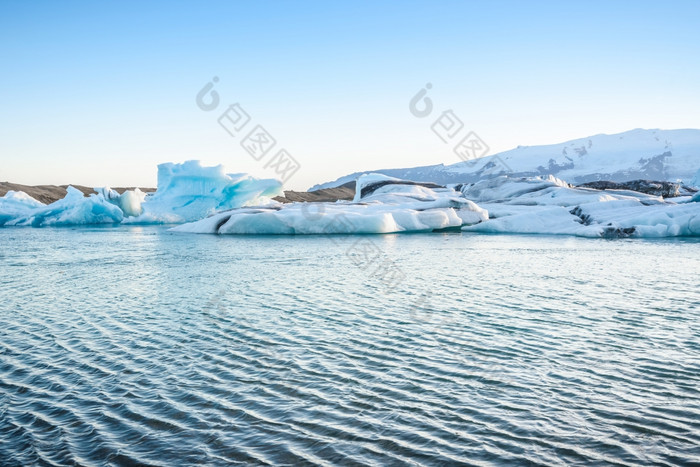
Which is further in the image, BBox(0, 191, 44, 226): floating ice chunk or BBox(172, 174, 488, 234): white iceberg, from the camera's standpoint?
BBox(0, 191, 44, 226): floating ice chunk

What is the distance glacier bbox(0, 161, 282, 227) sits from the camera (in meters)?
35.9

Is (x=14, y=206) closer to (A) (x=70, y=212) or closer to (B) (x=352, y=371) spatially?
(A) (x=70, y=212)

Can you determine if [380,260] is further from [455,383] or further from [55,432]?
[55,432]

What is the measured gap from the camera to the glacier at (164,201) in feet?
118

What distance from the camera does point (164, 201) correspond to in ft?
127

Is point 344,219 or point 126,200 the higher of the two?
point 126,200

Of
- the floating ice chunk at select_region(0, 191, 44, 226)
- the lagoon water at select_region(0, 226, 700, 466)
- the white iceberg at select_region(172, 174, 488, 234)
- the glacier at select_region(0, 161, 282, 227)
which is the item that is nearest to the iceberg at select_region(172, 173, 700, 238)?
the white iceberg at select_region(172, 174, 488, 234)

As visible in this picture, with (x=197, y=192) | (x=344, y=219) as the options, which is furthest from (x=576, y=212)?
(x=197, y=192)

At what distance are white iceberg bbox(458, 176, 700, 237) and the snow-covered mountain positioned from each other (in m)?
64.8

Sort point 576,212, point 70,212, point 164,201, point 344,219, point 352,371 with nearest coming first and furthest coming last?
1. point 352,371
2. point 344,219
3. point 576,212
4. point 164,201
5. point 70,212

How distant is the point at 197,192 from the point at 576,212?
2253cm

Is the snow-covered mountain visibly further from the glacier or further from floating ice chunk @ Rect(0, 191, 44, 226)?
the glacier

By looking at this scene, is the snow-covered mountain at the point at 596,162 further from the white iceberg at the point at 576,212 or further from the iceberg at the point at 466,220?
the iceberg at the point at 466,220

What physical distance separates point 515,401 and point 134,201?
4135cm
